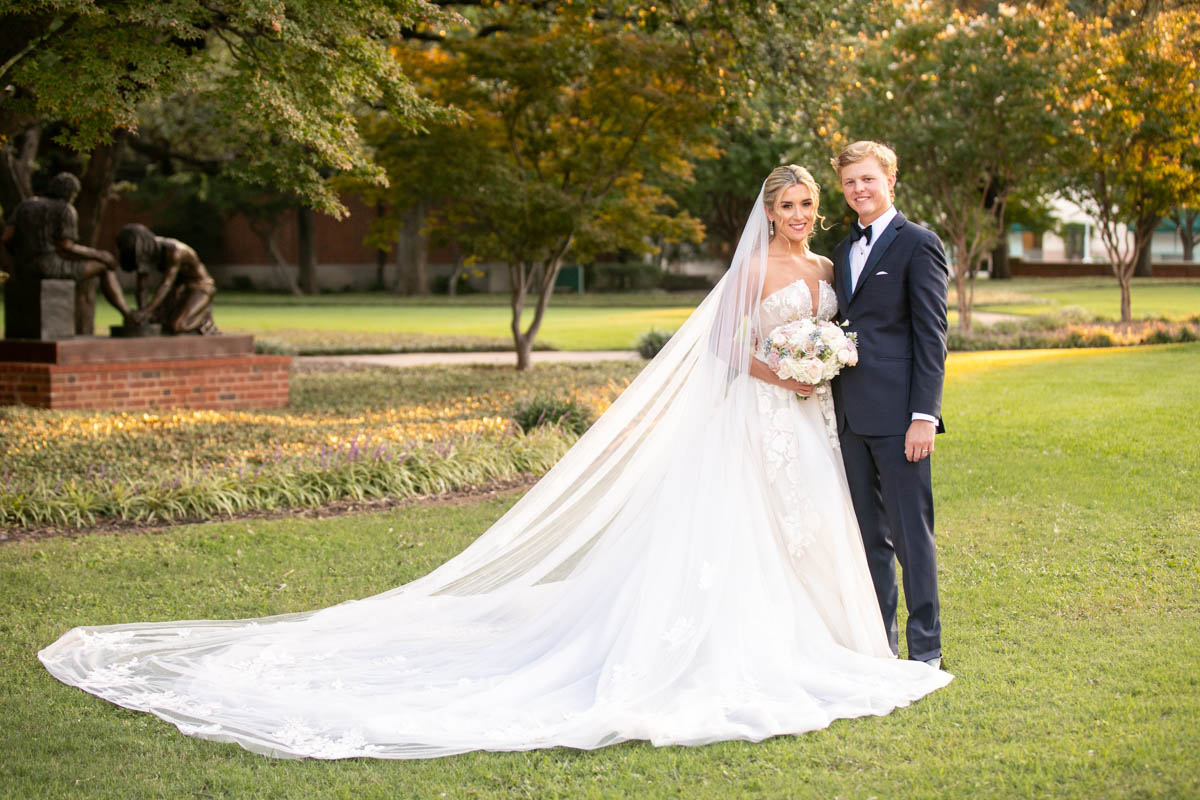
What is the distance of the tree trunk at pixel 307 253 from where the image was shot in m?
46.2

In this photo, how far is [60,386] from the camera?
1170 centimetres

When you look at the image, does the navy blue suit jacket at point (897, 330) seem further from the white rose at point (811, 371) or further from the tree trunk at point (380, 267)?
the tree trunk at point (380, 267)

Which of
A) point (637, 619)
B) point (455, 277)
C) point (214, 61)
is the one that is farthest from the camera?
point (455, 277)

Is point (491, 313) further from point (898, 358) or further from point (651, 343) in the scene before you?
point (898, 358)

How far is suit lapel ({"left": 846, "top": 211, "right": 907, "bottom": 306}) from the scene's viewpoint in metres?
4.62

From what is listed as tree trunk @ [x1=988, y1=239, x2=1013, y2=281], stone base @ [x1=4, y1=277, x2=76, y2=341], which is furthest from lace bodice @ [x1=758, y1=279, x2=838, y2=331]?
tree trunk @ [x1=988, y1=239, x2=1013, y2=281]

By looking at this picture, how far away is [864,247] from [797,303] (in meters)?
0.36

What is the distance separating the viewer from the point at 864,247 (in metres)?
4.73

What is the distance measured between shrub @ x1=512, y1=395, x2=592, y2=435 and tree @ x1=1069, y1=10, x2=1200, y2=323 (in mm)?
12389

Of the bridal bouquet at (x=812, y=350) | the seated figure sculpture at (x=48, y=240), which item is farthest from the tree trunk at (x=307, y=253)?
the bridal bouquet at (x=812, y=350)

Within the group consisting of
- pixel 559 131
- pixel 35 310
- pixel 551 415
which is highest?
pixel 559 131

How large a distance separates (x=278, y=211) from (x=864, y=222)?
143 feet

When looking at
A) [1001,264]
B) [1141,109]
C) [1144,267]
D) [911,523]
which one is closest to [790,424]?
[911,523]

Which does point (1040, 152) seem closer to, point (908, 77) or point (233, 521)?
point (908, 77)
